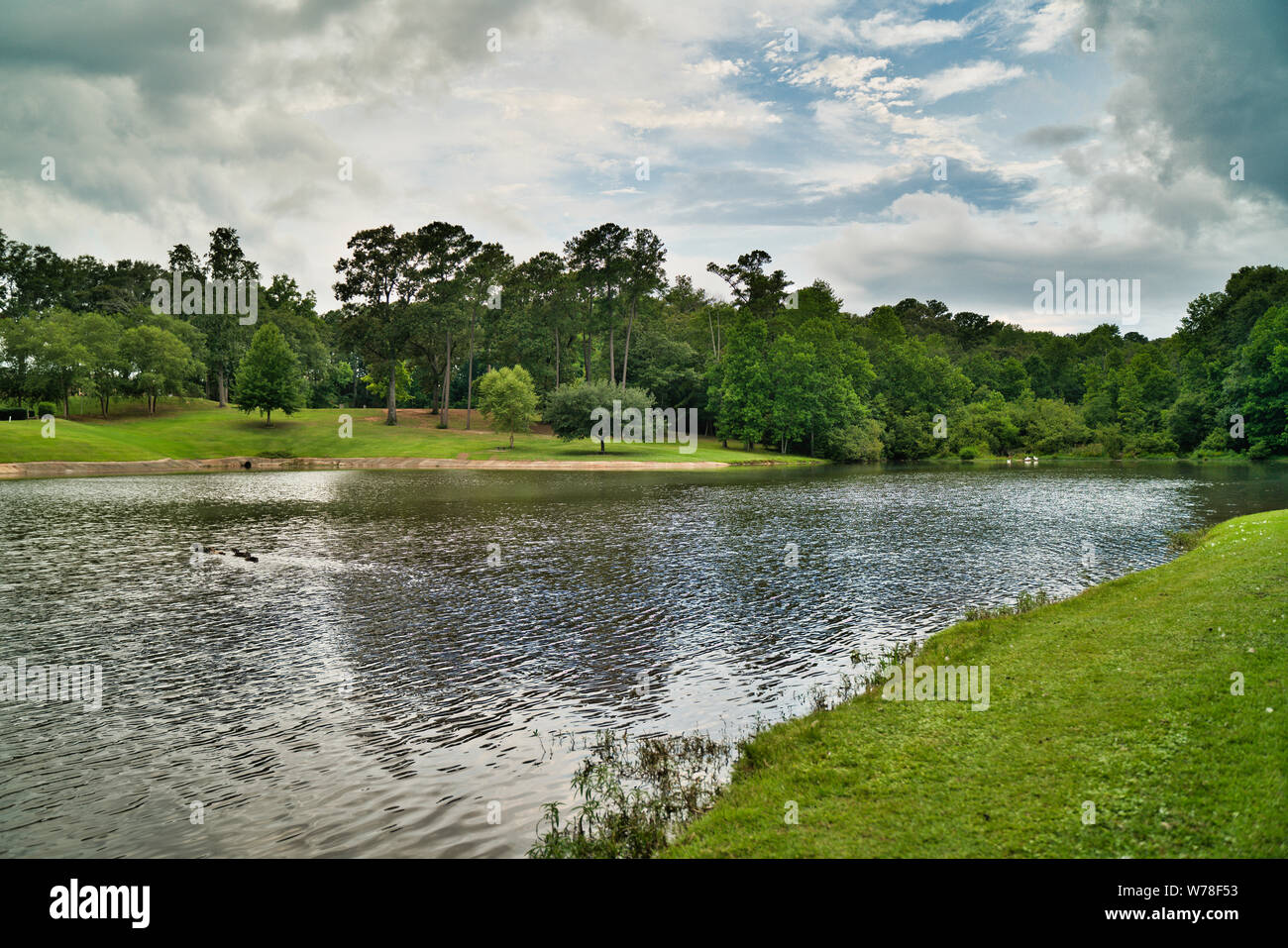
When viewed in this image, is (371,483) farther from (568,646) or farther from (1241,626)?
(1241,626)

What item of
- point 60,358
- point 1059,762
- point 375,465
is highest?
point 60,358

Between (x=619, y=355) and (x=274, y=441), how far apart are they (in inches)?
2369

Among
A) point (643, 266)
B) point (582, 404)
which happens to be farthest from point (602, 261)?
point (582, 404)

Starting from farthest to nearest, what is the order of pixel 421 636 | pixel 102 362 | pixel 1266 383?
pixel 102 362 → pixel 1266 383 → pixel 421 636

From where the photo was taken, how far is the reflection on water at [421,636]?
10.7 m

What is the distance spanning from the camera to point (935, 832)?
7.92m

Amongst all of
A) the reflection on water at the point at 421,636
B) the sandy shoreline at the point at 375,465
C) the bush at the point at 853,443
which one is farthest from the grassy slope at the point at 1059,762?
the bush at the point at 853,443

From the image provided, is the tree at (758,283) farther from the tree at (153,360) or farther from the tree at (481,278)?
the tree at (153,360)

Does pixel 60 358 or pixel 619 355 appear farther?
pixel 619 355

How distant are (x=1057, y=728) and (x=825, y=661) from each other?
6953 millimetres

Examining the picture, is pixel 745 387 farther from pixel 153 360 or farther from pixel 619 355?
pixel 153 360

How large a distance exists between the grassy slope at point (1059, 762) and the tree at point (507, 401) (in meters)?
89.4

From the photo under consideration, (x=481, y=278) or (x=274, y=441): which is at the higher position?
(x=481, y=278)

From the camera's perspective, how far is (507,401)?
100312mm
